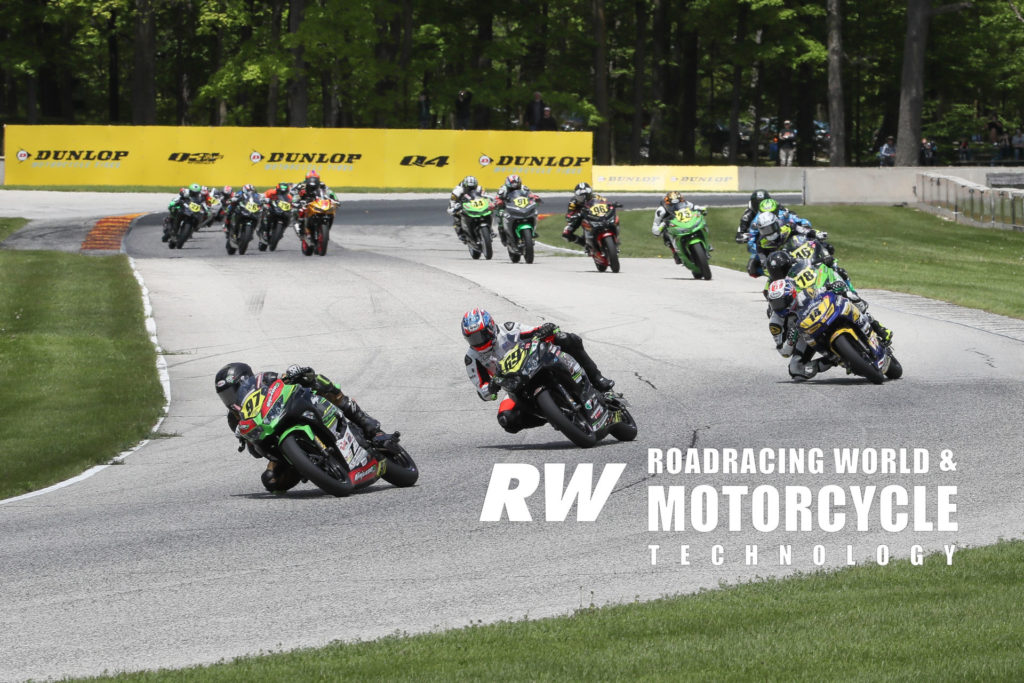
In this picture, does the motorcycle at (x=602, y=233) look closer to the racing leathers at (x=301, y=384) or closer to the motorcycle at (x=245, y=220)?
the motorcycle at (x=245, y=220)

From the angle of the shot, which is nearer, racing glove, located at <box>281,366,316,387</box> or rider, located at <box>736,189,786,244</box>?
racing glove, located at <box>281,366,316,387</box>

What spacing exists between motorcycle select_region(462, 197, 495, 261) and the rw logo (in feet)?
61.8

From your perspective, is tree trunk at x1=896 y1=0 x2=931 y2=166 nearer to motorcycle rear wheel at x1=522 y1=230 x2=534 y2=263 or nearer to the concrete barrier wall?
the concrete barrier wall

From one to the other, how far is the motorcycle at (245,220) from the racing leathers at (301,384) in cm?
2056

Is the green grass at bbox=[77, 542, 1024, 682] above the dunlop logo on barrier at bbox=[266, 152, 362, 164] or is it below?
above

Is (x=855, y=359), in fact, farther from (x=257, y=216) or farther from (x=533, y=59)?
(x=533, y=59)

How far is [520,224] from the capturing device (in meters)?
29.6

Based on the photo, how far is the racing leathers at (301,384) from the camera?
10.5 metres

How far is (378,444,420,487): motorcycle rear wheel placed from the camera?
11258mm

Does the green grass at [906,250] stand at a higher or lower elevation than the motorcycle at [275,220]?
lower

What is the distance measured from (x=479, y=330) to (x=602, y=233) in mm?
16151

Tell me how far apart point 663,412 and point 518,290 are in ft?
35.5

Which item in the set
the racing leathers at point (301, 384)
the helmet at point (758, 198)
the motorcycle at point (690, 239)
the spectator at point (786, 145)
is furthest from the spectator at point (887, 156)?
the racing leathers at point (301, 384)

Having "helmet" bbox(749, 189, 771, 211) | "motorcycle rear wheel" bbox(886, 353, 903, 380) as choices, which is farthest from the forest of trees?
"motorcycle rear wheel" bbox(886, 353, 903, 380)
